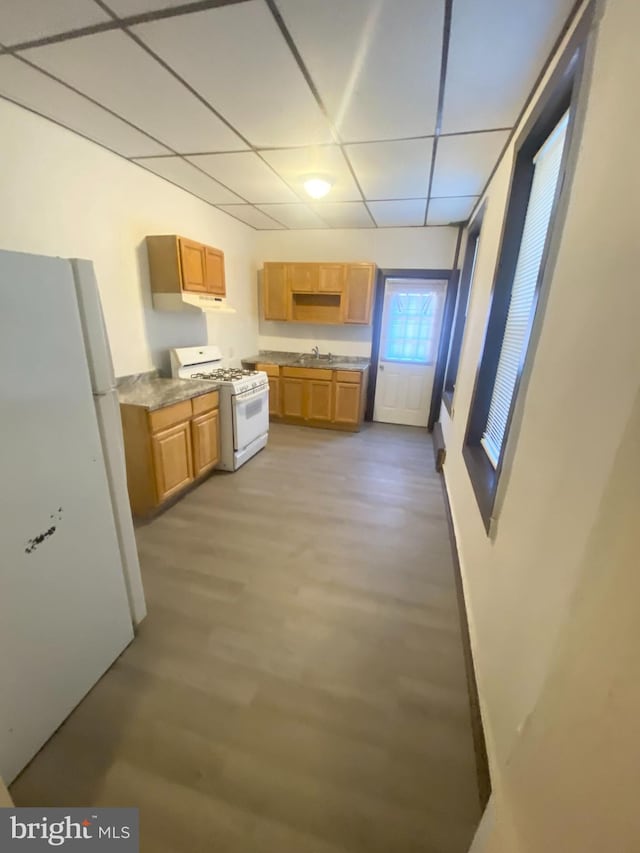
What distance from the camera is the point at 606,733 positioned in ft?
1.42

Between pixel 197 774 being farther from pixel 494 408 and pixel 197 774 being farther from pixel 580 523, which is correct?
pixel 494 408

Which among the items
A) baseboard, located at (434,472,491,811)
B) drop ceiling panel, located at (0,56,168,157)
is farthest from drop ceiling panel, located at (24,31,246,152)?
baseboard, located at (434,472,491,811)

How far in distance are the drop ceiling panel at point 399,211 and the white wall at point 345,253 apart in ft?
0.83

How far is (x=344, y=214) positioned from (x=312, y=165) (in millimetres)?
1406

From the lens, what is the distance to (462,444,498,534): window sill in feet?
5.37

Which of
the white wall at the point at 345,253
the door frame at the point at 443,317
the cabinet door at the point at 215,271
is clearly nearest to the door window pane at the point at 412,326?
the door frame at the point at 443,317

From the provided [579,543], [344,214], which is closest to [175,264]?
[344,214]

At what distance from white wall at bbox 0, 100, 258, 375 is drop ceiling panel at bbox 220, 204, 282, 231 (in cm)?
17

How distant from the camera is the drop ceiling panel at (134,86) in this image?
4.97 feet

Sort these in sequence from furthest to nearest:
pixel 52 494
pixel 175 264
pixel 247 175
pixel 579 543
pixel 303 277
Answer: pixel 303 277 < pixel 175 264 < pixel 247 175 < pixel 52 494 < pixel 579 543

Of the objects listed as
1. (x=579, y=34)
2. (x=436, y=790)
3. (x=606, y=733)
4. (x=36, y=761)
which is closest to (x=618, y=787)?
(x=606, y=733)

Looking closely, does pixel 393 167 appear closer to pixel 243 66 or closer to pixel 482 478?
pixel 243 66

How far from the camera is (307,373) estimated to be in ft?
15.2

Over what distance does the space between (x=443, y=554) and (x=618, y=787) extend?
208cm
